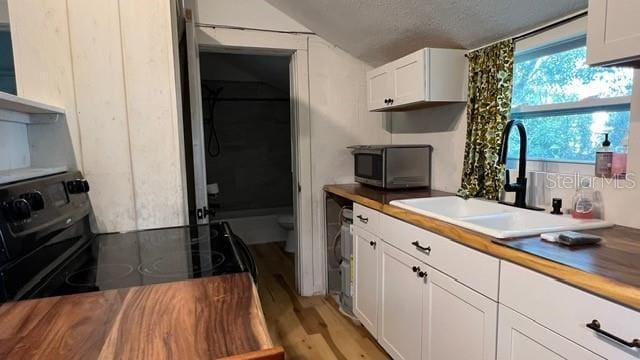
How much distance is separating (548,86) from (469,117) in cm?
41

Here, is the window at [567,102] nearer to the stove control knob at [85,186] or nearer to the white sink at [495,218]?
the white sink at [495,218]

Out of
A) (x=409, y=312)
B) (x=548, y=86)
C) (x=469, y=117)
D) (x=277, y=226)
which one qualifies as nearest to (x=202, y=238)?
(x=409, y=312)

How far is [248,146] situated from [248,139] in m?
0.09

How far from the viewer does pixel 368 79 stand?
9.01 feet

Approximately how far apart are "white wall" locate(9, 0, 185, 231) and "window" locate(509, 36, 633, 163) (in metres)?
1.75

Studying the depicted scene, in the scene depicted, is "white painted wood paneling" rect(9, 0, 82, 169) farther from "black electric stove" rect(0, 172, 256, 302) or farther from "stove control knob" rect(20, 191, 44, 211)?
"stove control knob" rect(20, 191, 44, 211)

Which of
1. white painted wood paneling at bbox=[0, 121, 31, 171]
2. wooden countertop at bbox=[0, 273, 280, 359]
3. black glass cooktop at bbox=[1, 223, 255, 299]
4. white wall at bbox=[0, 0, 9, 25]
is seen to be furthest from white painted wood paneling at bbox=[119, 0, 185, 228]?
wooden countertop at bbox=[0, 273, 280, 359]

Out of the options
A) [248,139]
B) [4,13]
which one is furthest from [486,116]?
[248,139]

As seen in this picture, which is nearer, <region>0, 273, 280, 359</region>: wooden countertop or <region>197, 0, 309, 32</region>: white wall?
<region>0, 273, 280, 359</region>: wooden countertop

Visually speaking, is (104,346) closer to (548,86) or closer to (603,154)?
(603,154)

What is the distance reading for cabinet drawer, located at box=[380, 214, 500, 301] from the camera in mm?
1244

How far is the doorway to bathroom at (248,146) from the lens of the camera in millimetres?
4488

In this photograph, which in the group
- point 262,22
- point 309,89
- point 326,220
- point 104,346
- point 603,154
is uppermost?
point 262,22

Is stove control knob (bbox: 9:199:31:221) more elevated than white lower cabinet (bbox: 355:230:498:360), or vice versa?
stove control knob (bbox: 9:199:31:221)
